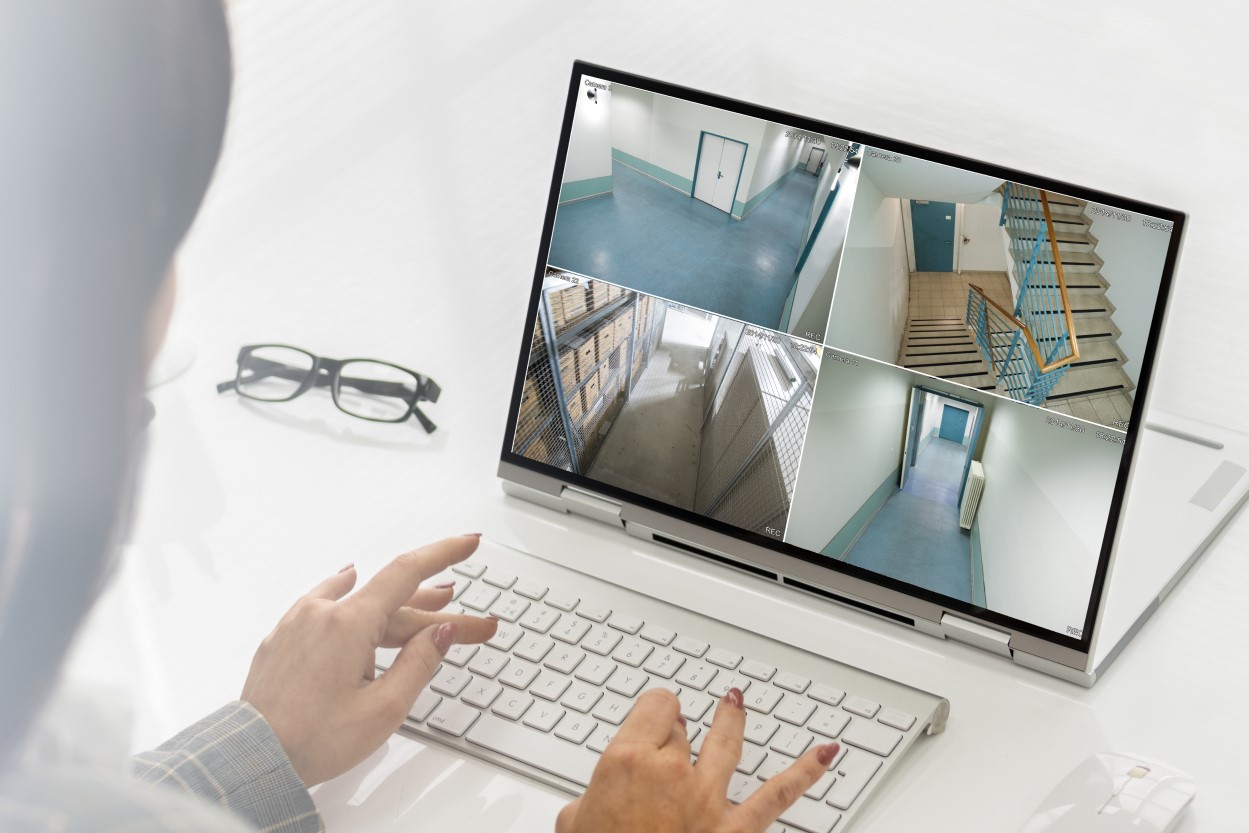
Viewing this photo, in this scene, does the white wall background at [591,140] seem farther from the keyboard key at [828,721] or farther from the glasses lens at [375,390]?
the keyboard key at [828,721]

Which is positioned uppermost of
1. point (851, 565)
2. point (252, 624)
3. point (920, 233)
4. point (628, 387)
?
point (920, 233)

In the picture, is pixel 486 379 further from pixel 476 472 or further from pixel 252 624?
pixel 252 624

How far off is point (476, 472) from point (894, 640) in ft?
1.42

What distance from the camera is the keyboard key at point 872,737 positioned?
672mm

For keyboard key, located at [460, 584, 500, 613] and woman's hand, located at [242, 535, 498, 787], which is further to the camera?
keyboard key, located at [460, 584, 500, 613]

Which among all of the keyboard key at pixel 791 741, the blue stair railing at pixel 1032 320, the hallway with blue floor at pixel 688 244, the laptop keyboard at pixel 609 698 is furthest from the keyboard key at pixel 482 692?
the blue stair railing at pixel 1032 320

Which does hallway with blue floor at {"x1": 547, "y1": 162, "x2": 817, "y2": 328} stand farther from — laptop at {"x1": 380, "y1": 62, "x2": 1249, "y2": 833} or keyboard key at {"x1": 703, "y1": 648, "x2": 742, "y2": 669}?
keyboard key at {"x1": 703, "y1": 648, "x2": 742, "y2": 669}

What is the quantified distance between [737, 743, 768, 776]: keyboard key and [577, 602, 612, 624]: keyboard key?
16 cm

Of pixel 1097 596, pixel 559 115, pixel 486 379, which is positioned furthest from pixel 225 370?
pixel 1097 596

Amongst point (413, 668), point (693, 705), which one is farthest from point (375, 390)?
point (693, 705)

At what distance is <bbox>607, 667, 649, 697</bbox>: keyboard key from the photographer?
716 millimetres

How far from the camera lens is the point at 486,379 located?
3.40ft

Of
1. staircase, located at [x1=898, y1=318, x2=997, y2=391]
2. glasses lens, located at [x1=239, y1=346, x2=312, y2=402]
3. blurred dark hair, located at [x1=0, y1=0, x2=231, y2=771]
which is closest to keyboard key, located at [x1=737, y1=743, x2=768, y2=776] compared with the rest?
staircase, located at [x1=898, y1=318, x2=997, y2=391]

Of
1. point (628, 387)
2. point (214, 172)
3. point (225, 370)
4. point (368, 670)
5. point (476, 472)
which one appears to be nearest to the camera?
point (214, 172)
